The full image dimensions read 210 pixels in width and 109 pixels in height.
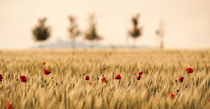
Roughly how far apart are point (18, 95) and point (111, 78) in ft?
3.63

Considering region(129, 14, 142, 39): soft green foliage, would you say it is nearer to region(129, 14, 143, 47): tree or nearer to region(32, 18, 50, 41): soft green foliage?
region(129, 14, 143, 47): tree

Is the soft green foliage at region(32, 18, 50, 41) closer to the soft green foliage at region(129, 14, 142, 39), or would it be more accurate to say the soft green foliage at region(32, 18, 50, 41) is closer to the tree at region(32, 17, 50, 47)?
the tree at region(32, 17, 50, 47)

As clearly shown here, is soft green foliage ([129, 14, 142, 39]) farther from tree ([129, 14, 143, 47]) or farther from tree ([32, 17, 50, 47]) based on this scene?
tree ([32, 17, 50, 47])

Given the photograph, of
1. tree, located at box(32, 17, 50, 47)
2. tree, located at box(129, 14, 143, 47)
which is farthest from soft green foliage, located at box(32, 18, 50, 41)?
tree, located at box(129, 14, 143, 47)

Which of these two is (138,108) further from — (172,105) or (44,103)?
(44,103)

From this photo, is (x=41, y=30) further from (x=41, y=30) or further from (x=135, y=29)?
(x=135, y=29)

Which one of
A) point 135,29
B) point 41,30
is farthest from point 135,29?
point 41,30

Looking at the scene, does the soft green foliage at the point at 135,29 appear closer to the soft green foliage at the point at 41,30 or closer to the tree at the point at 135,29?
the tree at the point at 135,29

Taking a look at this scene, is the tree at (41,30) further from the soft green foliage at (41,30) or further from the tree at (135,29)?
the tree at (135,29)

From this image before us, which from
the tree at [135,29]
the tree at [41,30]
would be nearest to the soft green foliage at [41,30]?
the tree at [41,30]

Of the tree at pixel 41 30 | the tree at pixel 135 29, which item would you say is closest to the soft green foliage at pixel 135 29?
the tree at pixel 135 29

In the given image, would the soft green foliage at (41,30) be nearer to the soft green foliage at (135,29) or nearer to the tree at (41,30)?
the tree at (41,30)

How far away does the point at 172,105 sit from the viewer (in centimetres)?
124

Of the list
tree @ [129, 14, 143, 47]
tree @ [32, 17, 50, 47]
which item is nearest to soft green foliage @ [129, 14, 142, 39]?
tree @ [129, 14, 143, 47]
